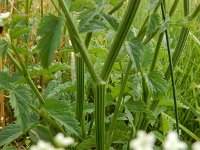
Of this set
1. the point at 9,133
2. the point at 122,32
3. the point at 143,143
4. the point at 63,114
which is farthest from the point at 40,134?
the point at 143,143

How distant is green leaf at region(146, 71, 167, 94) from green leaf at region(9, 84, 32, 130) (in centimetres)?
29

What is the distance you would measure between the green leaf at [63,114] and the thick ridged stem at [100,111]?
5 cm

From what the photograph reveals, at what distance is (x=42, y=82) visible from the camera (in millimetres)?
1816

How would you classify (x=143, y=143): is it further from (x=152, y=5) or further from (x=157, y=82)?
(x=157, y=82)

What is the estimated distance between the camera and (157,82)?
1.09 metres

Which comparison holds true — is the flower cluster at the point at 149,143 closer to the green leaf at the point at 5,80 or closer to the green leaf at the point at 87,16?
the green leaf at the point at 87,16

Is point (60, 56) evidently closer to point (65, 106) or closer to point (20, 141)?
point (20, 141)

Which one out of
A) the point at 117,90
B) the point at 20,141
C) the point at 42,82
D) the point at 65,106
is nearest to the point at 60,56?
the point at 42,82

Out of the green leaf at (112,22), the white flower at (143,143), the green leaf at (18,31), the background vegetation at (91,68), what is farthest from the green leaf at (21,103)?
the white flower at (143,143)

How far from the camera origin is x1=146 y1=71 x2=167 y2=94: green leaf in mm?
1080

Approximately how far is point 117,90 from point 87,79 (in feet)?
0.50

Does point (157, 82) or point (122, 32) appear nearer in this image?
point (122, 32)

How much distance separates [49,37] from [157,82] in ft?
1.06

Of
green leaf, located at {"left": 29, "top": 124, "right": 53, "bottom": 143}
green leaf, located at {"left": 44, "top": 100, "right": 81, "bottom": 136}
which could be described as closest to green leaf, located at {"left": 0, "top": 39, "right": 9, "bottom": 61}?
green leaf, located at {"left": 44, "top": 100, "right": 81, "bottom": 136}
